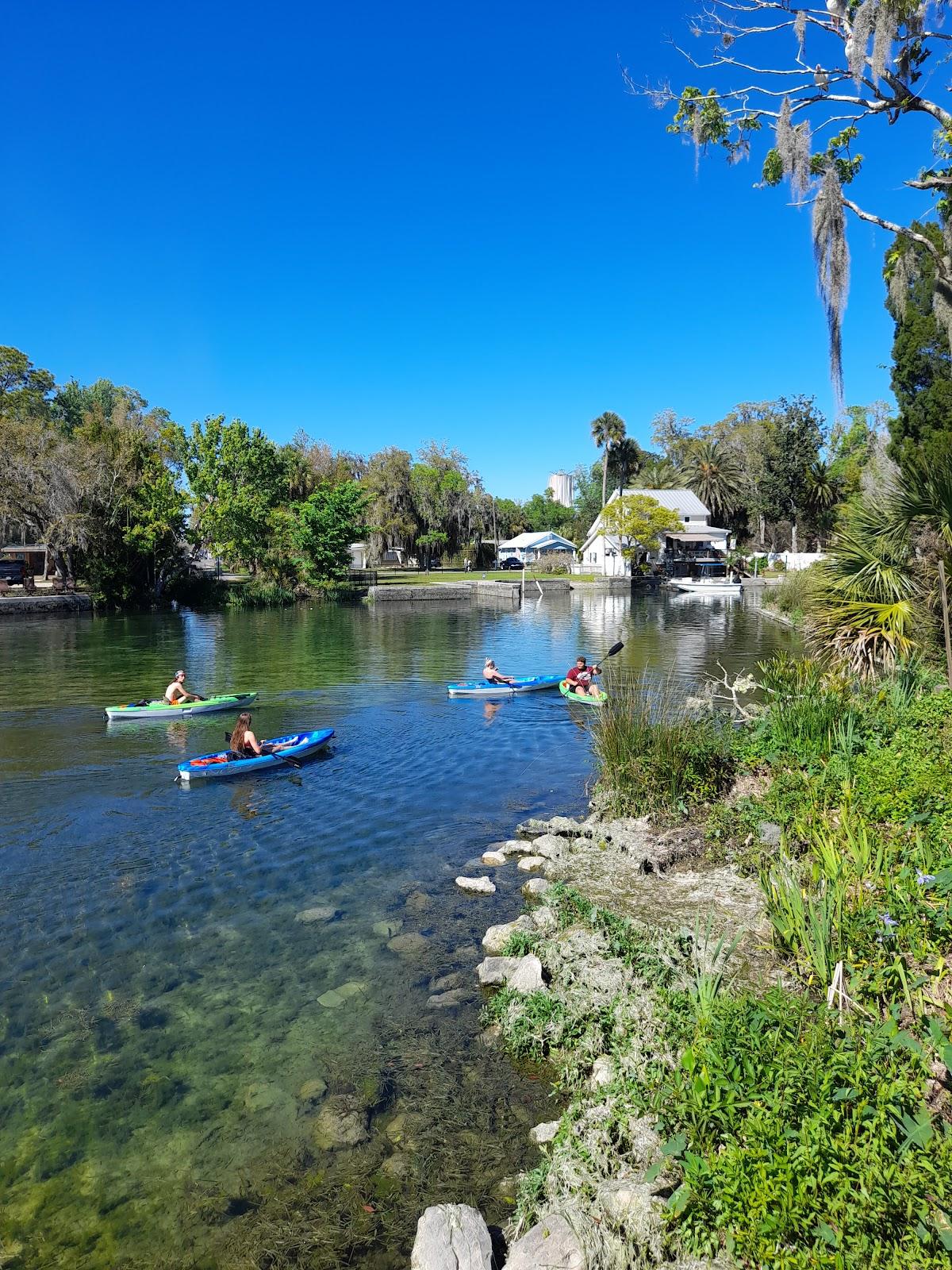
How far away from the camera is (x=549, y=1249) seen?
409cm

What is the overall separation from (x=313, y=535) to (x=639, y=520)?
2747 centimetres

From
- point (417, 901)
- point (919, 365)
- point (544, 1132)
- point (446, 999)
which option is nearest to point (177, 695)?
point (417, 901)

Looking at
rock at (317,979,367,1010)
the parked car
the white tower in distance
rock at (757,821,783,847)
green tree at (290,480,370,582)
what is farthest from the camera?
the white tower in distance

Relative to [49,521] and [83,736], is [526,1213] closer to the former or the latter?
[83,736]

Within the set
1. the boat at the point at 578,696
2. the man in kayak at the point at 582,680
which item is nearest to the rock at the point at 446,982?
the boat at the point at 578,696

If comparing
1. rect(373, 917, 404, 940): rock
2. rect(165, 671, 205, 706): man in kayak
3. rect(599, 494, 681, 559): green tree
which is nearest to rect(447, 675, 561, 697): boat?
rect(165, 671, 205, 706): man in kayak

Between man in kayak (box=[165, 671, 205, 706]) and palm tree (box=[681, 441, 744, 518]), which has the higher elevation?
palm tree (box=[681, 441, 744, 518])

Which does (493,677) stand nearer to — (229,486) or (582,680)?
(582,680)

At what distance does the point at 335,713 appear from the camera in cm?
2112

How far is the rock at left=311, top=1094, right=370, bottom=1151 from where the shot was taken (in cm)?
559

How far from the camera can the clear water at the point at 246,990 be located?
511 cm

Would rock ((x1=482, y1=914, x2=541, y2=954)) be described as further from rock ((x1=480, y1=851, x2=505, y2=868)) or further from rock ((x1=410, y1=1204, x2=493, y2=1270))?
rock ((x1=410, y1=1204, x2=493, y2=1270))

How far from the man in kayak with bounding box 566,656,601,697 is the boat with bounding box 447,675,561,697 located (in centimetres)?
172

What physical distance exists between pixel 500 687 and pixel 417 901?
13.7m
